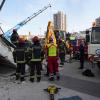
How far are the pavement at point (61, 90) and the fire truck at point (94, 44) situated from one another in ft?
3.05

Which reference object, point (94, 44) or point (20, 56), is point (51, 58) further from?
point (94, 44)

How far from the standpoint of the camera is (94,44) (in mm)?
13617

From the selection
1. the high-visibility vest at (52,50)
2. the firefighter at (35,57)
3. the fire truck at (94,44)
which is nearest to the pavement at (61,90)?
the firefighter at (35,57)

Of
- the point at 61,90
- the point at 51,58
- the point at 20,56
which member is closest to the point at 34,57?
the point at 20,56

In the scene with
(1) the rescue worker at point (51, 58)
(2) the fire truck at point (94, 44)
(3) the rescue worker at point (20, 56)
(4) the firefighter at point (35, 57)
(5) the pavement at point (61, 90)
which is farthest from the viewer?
(2) the fire truck at point (94, 44)

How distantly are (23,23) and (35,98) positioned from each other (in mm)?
24499

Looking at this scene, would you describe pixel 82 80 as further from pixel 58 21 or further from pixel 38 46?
pixel 58 21

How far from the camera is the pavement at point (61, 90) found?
9.11 m

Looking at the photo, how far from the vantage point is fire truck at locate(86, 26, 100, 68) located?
13312 millimetres

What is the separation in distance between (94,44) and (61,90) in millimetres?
4289

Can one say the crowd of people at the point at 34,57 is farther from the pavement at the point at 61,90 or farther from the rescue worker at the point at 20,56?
the pavement at the point at 61,90

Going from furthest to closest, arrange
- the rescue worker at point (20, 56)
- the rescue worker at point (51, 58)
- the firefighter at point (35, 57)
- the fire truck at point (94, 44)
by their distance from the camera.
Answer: the fire truck at point (94, 44)
the rescue worker at point (51, 58)
the rescue worker at point (20, 56)
the firefighter at point (35, 57)

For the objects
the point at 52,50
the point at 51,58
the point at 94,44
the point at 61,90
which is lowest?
the point at 61,90

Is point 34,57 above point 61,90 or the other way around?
above
